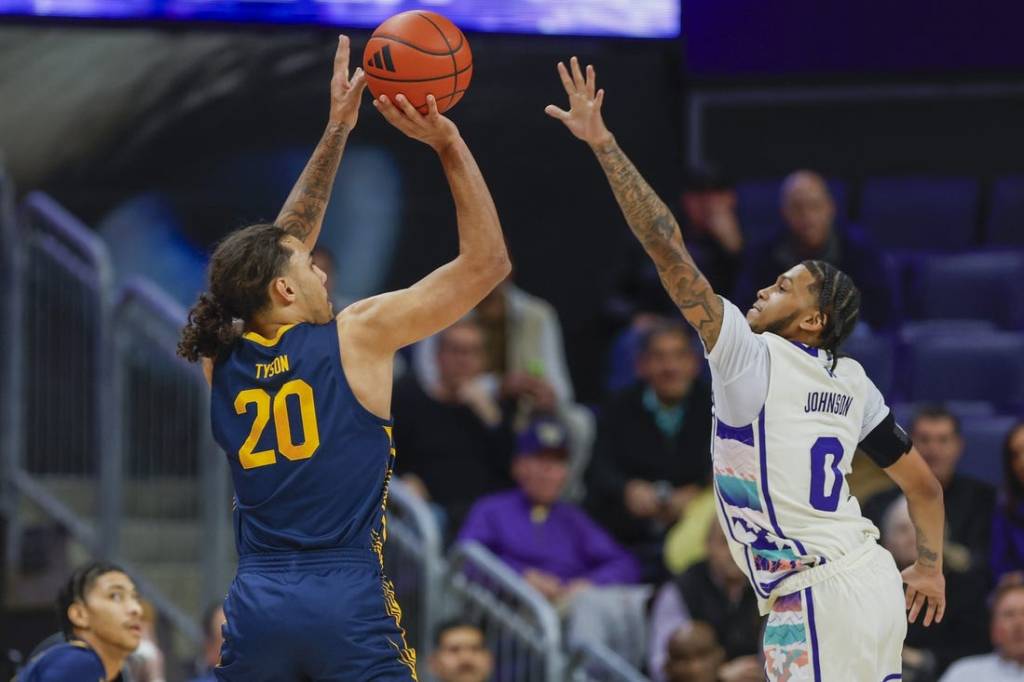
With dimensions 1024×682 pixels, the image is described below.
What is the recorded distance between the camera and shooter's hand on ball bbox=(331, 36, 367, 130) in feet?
18.2

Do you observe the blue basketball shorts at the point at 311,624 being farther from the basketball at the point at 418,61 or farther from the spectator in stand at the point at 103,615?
the basketball at the point at 418,61

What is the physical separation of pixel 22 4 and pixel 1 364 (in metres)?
3.01

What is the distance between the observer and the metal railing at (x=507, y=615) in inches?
338

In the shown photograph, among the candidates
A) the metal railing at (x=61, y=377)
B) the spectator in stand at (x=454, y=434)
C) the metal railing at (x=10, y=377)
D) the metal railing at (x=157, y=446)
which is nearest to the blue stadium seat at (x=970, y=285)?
the spectator in stand at (x=454, y=434)

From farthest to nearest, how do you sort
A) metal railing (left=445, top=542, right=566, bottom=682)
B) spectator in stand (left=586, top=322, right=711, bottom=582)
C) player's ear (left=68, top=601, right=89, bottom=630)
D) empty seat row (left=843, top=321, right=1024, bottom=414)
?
1. empty seat row (left=843, top=321, right=1024, bottom=414)
2. spectator in stand (left=586, top=322, right=711, bottom=582)
3. metal railing (left=445, top=542, right=566, bottom=682)
4. player's ear (left=68, top=601, right=89, bottom=630)

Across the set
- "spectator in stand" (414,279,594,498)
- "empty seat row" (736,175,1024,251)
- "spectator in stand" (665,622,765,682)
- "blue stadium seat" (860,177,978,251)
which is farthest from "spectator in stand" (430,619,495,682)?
"blue stadium seat" (860,177,978,251)

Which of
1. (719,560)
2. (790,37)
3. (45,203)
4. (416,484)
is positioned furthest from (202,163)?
(719,560)

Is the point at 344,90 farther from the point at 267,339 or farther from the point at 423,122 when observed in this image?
the point at 267,339

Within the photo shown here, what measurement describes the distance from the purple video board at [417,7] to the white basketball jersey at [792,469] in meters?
6.89

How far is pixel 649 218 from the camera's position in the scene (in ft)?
17.0

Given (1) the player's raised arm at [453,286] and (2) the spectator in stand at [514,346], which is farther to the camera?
(2) the spectator in stand at [514,346]

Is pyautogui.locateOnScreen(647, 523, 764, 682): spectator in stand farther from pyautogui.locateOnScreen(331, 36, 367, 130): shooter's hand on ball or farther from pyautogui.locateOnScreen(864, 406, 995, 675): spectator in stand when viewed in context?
pyautogui.locateOnScreen(331, 36, 367, 130): shooter's hand on ball

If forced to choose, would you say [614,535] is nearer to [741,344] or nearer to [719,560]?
[719,560]

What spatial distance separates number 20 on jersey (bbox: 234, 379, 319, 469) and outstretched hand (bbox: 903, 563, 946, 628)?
1.98 metres
